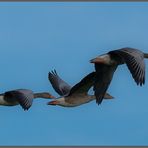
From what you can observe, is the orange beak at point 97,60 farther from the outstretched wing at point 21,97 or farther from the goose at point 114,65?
the outstretched wing at point 21,97

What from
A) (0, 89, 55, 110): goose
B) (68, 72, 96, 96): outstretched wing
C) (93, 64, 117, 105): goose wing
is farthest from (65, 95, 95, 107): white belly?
(0, 89, 55, 110): goose

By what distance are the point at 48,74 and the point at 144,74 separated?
24.5 ft

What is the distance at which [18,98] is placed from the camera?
976 inches

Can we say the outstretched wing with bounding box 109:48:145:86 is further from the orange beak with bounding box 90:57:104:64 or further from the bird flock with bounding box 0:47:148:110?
the orange beak with bounding box 90:57:104:64

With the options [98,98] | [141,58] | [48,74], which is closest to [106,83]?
[98,98]

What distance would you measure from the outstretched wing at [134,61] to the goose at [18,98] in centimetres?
280

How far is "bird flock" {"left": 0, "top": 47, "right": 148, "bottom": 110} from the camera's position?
22.0 m

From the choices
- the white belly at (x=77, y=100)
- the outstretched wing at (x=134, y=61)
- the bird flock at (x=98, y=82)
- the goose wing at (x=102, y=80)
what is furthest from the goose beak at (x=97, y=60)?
the white belly at (x=77, y=100)

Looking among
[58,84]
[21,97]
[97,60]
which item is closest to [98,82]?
[97,60]

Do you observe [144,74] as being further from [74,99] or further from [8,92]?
[8,92]

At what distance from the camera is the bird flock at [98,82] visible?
864 inches

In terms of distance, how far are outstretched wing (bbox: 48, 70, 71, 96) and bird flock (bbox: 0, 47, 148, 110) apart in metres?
0.52
